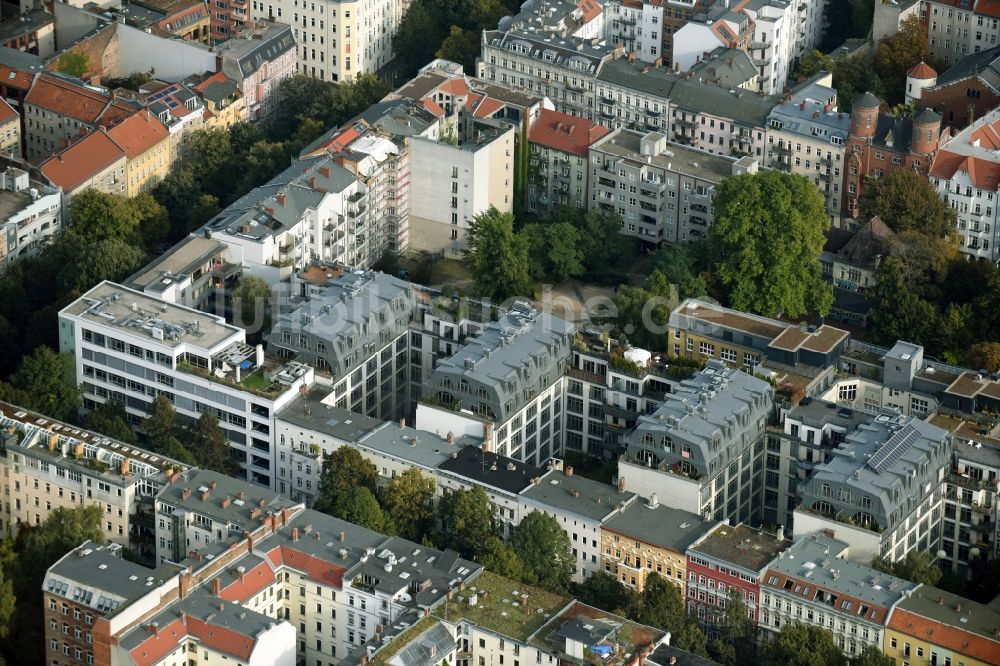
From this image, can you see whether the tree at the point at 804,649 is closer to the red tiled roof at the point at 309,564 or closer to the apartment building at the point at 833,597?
the apartment building at the point at 833,597

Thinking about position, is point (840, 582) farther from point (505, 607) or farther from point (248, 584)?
point (248, 584)

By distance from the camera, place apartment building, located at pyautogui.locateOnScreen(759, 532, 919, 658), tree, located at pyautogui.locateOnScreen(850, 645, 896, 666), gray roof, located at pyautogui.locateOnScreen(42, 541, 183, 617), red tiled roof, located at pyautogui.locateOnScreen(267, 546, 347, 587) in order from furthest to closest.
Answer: red tiled roof, located at pyautogui.locateOnScreen(267, 546, 347, 587) < apartment building, located at pyautogui.locateOnScreen(759, 532, 919, 658) < tree, located at pyautogui.locateOnScreen(850, 645, 896, 666) < gray roof, located at pyautogui.locateOnScreen(42, 541, 183, 617)

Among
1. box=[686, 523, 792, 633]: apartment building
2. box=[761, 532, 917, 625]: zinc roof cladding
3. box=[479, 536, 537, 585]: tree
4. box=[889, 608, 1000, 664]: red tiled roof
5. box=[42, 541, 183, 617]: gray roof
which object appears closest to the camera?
box=[42, 541, 183, 617]: gray roof

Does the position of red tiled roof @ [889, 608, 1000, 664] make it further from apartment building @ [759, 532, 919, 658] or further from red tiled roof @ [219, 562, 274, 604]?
red tiled roof @ [219, 562, 274, 604]

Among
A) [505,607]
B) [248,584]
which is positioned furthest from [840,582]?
[248,584]

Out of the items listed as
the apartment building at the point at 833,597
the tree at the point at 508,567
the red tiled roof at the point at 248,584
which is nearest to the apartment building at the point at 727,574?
the apartment building at the point at 833,597

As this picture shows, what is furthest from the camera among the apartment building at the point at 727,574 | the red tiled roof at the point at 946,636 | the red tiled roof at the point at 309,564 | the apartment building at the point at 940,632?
the apartment building at the point at 727,574

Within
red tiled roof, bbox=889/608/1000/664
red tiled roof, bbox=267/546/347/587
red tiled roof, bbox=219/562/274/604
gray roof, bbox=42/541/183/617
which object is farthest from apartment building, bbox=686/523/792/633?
gray roof, bbox=42/541/183/617
